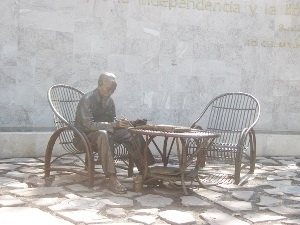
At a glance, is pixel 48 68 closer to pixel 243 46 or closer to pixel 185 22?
pixel 185 22

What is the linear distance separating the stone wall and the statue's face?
8.33 ft

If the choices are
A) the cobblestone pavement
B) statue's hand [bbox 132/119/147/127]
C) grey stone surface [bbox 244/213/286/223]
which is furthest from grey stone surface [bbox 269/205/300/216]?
statue's hand [bbox 132/119/147/127]

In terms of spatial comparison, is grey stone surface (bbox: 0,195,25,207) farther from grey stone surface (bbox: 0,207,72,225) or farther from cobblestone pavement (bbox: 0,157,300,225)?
grey stone surface (bbox: 0,207,72,225)

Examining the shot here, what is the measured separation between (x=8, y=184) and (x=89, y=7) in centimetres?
394

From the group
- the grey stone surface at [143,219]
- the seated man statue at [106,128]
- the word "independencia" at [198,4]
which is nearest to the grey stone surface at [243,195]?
the seated man statue at [106,128]

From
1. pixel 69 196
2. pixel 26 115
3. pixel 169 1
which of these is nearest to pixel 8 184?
pixel 69 196

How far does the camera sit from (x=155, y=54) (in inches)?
348

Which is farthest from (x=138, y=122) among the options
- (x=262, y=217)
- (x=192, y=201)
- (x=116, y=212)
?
(x=262, y=217)

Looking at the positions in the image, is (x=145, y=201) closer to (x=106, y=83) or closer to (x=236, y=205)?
(x=236, y=205)

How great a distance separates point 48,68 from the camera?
27.0 ft

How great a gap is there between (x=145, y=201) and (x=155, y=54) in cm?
430

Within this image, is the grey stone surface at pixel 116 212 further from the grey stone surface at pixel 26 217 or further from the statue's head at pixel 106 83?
the statue's head at pixel 106 83

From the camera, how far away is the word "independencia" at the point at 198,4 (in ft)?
29.0

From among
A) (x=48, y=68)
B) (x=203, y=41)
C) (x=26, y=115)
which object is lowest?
(x=26, y=115)
